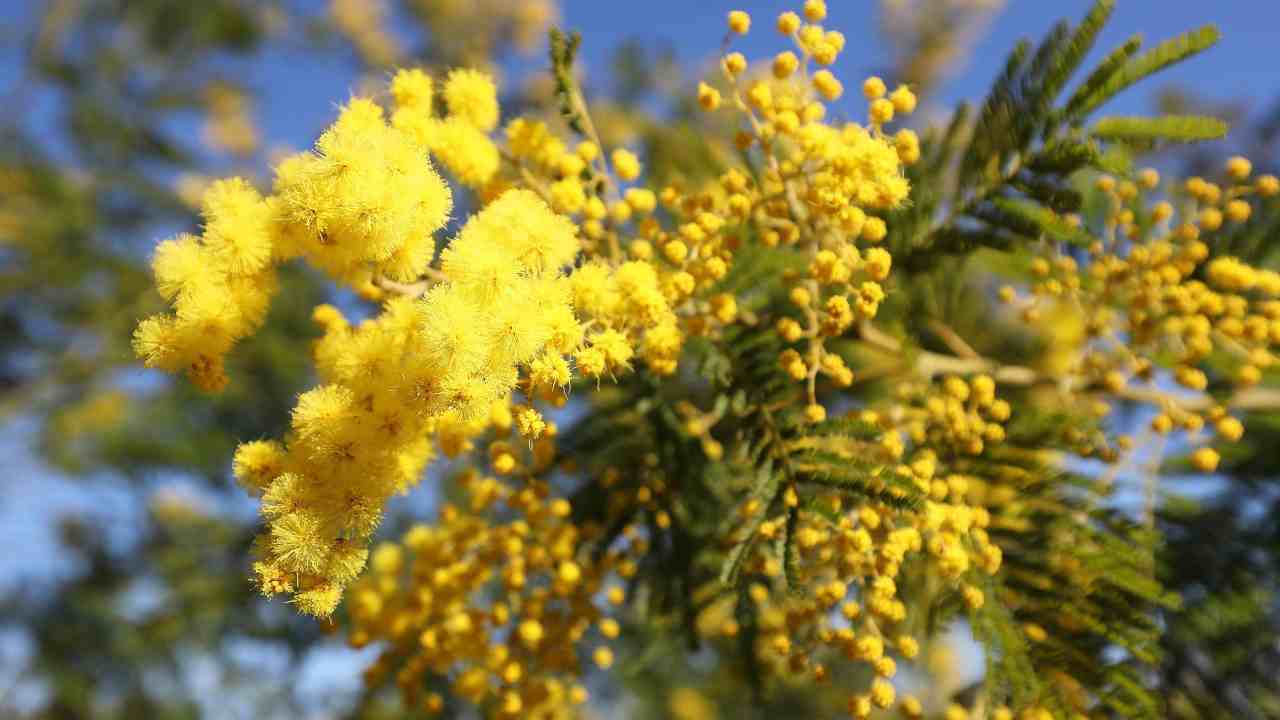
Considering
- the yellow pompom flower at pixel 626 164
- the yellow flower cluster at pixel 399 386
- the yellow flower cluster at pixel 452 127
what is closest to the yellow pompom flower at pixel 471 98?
the yellow flower cluster at pixel 452 127

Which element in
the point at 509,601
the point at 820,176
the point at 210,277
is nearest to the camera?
the point at 210,277

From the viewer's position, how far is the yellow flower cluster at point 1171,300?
176 cm

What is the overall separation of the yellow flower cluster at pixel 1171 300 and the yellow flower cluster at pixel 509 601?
1.17 m

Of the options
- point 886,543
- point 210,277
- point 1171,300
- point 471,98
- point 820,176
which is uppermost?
point 471,98

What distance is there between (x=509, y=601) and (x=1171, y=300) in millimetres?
1641

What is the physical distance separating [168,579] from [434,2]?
540 centimetres

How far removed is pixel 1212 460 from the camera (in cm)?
179

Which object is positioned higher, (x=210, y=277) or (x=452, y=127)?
(x=452, y=127)

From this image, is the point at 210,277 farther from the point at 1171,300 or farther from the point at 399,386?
the point at 1171,300

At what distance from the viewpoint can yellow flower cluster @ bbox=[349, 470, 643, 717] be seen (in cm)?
188

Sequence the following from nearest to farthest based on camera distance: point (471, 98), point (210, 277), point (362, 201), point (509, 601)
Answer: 1. point (362, 201)
2. point (210, 277)
3. point (471, 98)
4. point (509, 601)

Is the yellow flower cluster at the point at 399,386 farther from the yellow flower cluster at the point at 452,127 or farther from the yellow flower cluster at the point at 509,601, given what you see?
the yellow flower cluster at the point at 509,601

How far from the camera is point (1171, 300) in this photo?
5.78 ft

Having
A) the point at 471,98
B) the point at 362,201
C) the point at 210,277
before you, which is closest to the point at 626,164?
the point at 471,98
